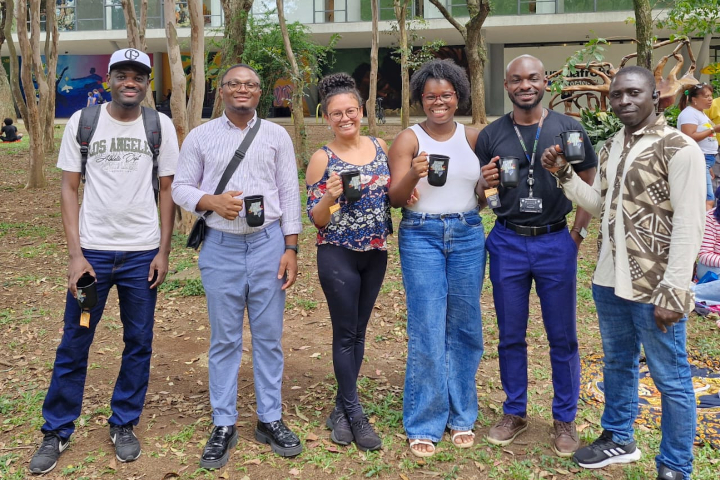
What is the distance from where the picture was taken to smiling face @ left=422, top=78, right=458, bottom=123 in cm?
391

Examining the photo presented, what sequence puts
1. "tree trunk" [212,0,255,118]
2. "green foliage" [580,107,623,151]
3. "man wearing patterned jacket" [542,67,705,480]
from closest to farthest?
"man wearing patterned jacket" [542,67,705,480] → "tree trunk" [212,0,255,118] → "green foliage" [580,107,623,151]

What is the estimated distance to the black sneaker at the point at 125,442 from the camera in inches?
160

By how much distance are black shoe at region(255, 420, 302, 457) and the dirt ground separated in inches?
2.0

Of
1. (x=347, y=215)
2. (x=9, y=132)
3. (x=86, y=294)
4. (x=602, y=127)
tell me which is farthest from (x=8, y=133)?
(x=347, y=215)

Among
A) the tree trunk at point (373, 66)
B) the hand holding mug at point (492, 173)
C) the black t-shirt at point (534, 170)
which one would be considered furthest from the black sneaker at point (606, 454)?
Answer: the tree trunk at point (373, 66)

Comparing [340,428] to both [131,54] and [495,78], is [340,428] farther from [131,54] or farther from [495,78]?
[495,78]

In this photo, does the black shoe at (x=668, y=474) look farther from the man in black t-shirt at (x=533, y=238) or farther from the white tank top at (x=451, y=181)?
the white tank top at (x=451, y=181)

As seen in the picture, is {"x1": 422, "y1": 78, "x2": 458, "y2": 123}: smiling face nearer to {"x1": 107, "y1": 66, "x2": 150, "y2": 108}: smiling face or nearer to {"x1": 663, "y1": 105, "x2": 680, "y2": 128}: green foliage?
{"x1": 107, "y1": 66, "x2": 150, "y2": 108}: smiling face

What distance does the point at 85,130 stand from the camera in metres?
3.81

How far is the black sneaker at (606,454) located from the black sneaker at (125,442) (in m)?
2.47

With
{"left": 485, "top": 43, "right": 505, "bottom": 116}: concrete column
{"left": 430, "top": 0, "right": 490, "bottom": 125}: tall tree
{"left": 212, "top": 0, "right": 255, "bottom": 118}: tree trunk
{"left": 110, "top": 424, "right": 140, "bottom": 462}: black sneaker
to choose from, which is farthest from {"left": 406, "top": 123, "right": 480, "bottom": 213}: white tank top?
{"left": 485, "top": 43, "right": 505, "bottom": 116}: concrete column

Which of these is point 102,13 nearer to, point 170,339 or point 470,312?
point 170,339

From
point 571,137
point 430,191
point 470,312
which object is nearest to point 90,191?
point 430,191

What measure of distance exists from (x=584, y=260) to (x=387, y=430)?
478 cm
